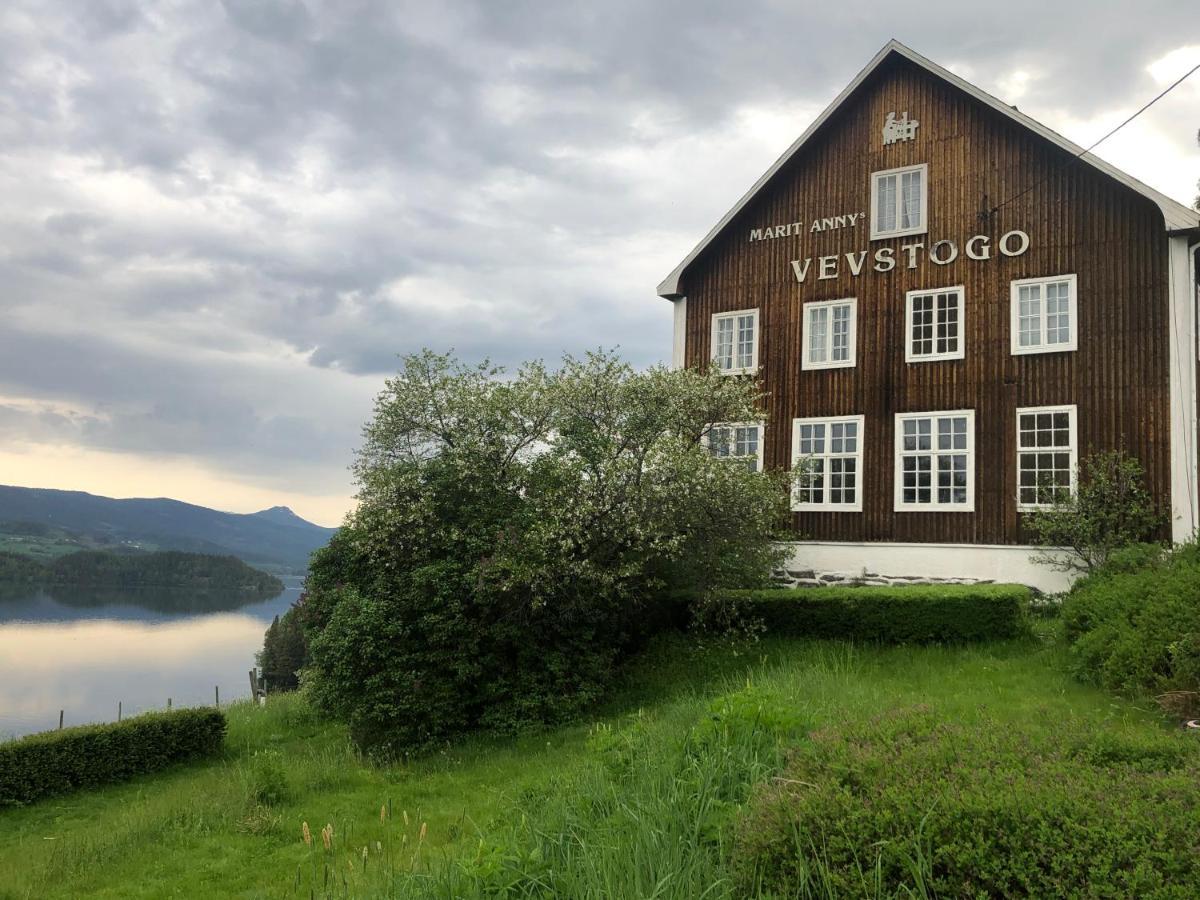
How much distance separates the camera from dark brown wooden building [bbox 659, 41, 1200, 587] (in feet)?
71.5

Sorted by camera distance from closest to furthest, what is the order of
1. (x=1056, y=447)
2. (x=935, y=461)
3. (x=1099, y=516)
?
(x=1099, y=516), (x=1056, y=447), (x=935, y=461)

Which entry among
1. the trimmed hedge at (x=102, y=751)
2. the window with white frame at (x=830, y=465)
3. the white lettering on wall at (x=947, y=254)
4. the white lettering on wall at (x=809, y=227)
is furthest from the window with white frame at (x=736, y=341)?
the trimmed hedge at (x=102, y=751)

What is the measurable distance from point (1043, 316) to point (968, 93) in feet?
20.2

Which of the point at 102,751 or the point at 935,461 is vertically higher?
the point at 935,461

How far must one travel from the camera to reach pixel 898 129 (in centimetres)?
2527

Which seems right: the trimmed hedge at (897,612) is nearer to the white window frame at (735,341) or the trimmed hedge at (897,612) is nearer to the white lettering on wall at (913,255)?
the white window frame at (735,341)

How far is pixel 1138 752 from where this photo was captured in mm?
6508

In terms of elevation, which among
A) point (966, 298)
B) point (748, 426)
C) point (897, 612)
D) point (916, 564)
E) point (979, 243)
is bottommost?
point (897, 612)

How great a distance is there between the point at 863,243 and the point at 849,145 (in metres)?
2.91

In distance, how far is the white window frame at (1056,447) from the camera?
22.0 metres

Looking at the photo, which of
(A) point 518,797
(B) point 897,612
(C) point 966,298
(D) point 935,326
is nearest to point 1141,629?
(B) point 897,612

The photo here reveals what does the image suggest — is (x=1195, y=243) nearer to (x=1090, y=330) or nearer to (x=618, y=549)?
(x=1090, y=330)

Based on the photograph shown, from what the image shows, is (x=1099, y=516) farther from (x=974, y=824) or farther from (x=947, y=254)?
(x=974, y=824)

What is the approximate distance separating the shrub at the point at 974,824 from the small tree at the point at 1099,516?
54.2 ft
